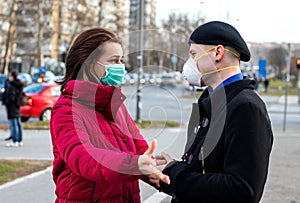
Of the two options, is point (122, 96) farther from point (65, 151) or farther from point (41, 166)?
point (41, 166)

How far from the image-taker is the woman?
2.31m

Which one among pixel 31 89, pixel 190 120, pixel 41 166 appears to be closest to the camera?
pixel 190 120

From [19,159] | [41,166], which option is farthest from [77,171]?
[19,159]

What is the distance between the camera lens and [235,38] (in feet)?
7.97

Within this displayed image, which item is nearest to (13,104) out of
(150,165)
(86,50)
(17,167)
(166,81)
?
(17,167)

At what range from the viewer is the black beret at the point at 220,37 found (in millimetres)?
2410

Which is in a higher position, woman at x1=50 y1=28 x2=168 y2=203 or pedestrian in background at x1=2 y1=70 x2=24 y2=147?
woman at x1=50 y1=28 x2=168 y2=203

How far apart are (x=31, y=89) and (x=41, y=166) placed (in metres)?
9.71

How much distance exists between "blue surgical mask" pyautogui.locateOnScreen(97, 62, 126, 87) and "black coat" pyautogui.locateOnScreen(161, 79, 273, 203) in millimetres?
536

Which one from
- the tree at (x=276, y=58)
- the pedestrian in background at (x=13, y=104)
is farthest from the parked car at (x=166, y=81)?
the tree at (x=276, y=58)

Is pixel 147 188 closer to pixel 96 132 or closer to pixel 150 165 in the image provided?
pixel 96 132

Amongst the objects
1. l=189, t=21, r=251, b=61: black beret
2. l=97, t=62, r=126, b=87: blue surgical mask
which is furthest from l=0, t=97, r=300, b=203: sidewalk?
l=189, t=21, r=251, b=61: black beret

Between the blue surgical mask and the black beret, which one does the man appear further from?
the blue surgical mask

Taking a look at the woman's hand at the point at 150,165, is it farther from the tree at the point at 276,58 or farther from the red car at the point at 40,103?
the tree at the point at 276,58
